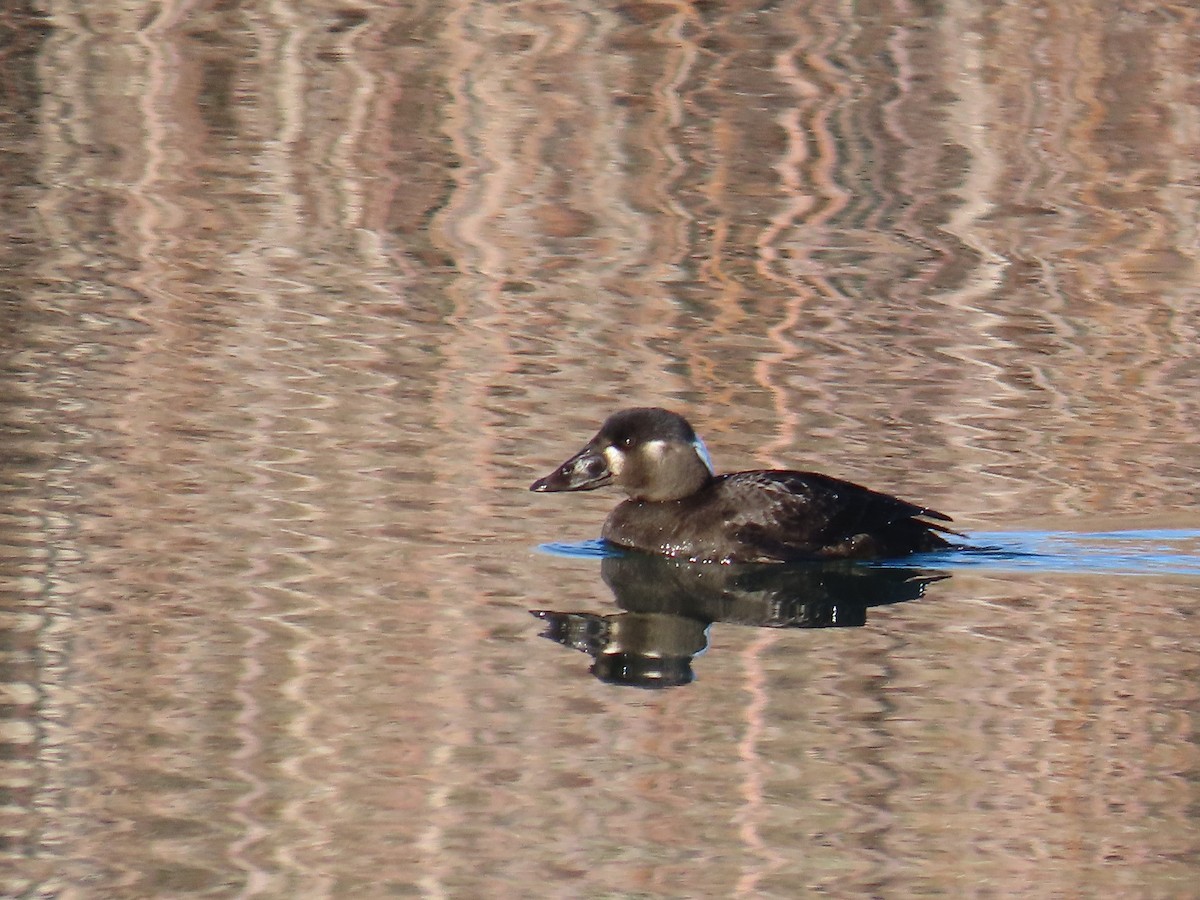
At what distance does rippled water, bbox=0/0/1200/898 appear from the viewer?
199 inches

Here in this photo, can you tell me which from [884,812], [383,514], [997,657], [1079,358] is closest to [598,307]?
[1079,358]

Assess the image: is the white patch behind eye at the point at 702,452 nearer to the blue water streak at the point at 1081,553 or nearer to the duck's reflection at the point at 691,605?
the duck's reflection at the point at 691,605

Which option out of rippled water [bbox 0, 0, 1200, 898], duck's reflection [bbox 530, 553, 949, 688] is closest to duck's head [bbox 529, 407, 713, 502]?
rippled water [bbox 0, 0, 1200, 898]

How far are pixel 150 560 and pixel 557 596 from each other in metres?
1.23

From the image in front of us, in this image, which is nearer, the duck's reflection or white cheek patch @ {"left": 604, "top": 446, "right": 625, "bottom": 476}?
the duck's reflection

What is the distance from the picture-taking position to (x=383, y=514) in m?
7.68

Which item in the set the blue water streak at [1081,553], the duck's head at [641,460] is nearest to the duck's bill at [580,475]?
the duck's head at [641,460]

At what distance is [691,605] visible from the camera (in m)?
7.21

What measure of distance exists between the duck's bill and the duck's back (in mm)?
136

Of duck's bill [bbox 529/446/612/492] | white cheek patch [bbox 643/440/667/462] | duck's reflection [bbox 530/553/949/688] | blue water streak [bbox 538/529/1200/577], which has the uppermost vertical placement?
white cheek patch [bbox 643/440/667/462]

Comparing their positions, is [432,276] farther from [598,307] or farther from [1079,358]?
[1079,358]

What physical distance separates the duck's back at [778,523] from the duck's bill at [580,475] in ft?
0.45

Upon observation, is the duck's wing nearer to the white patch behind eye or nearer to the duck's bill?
the white patch behind eye

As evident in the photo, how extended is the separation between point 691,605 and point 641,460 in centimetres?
89
